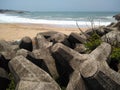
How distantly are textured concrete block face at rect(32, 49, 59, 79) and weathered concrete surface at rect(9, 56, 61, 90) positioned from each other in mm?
753

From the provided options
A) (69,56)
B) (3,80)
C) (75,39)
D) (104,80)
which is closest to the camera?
(104,80)

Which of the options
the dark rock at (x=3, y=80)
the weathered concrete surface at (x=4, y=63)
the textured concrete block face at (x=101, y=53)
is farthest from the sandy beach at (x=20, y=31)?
the textured concrete block face at (x=101, y=53)

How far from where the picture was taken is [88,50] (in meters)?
5.96

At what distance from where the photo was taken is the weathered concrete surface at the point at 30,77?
153 inches

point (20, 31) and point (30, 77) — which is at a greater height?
point (30, 77)

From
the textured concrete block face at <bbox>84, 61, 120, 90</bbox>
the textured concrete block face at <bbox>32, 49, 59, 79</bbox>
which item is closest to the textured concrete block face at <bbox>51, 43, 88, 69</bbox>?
the textured concrete block face at <bbox>32, 49, 59, 79</bbox>

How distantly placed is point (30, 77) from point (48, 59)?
142cm

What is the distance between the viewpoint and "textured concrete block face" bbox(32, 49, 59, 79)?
5.32 m

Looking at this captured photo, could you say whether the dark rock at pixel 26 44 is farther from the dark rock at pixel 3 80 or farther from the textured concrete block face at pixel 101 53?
the textured concrete block face at pixel 101 53

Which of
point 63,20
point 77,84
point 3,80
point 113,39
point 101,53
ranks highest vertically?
point 101,53

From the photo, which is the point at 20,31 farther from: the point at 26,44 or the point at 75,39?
the point at 75,39

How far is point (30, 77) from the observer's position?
4.14m

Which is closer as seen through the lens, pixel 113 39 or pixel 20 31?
pixel 113 39

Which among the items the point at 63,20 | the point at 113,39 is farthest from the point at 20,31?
the point at 63,20
